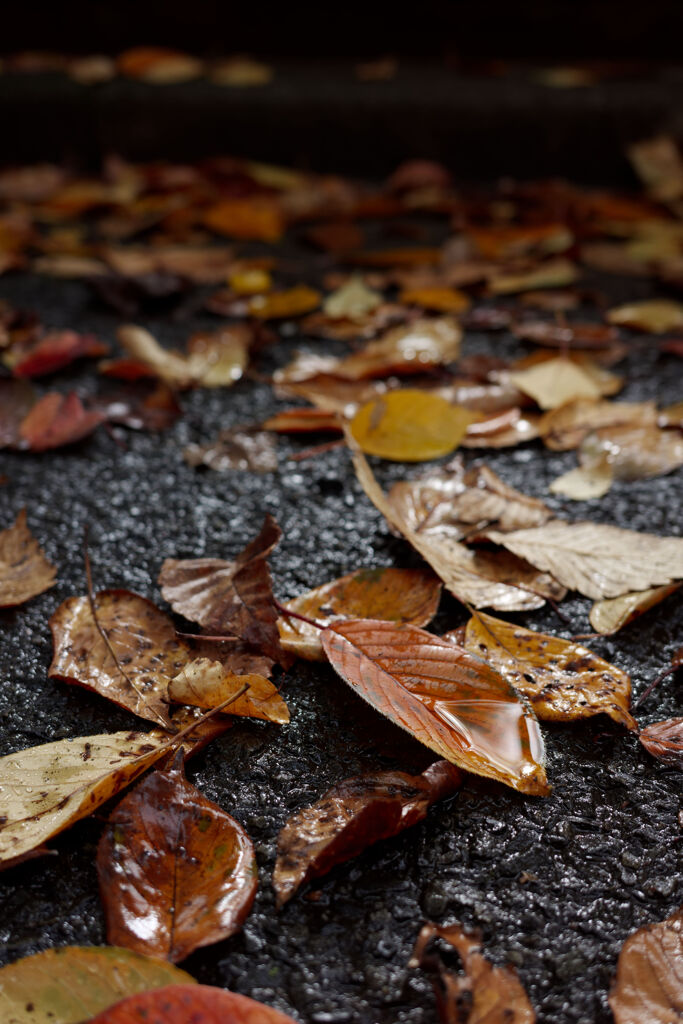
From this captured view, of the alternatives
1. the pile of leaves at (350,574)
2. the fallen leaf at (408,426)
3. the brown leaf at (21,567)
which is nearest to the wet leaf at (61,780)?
the pile of leaves at (350,574)

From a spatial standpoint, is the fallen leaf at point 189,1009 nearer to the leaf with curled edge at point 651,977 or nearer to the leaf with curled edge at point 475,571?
the leaf with curled edge at point 651,977

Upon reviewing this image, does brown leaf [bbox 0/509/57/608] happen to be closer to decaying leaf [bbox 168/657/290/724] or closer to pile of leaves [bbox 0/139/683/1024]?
pile of leaves [bbox 0/139/683/1024]

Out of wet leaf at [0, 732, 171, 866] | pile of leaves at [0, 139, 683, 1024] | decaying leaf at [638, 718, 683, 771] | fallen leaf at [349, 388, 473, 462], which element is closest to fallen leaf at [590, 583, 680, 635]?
pile of leaves at [0, 139, 683, 1024]

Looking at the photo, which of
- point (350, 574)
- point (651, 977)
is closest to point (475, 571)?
point (350, 574)

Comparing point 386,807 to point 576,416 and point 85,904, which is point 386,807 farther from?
point 576,416

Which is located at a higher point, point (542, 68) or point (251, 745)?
point (542, 68)

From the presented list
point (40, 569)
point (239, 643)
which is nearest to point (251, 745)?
point (239, 643)
